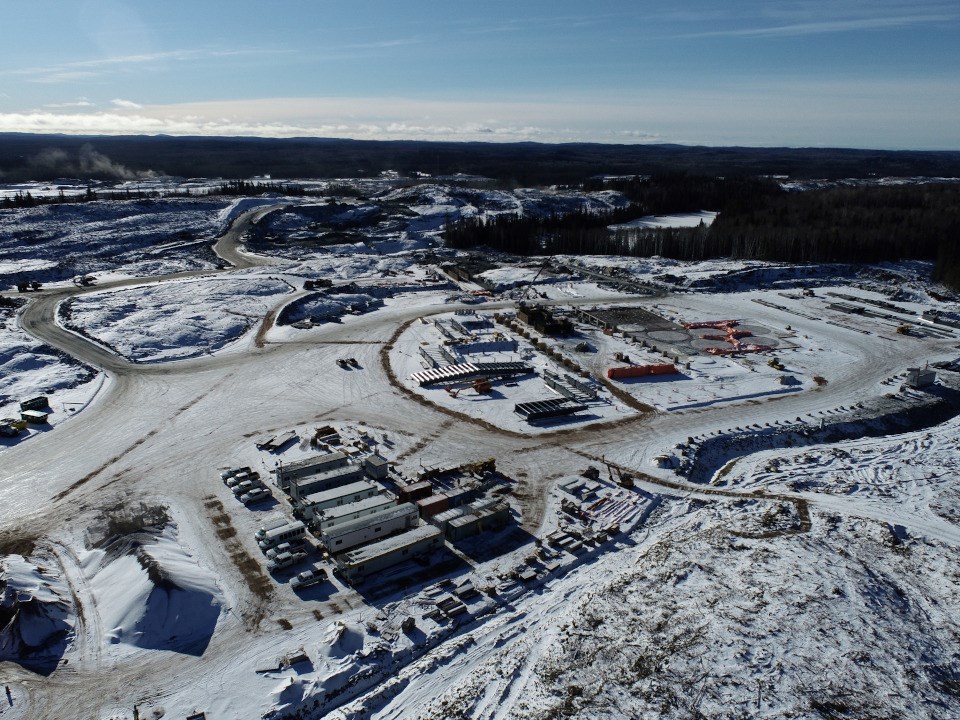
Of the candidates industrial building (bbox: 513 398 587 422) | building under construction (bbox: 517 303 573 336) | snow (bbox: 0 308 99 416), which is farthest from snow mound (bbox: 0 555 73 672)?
building under construction (bbox: 517 303 573 336)

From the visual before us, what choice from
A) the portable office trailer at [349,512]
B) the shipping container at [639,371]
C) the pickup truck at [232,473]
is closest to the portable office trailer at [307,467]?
the pickup truck at [232,473]

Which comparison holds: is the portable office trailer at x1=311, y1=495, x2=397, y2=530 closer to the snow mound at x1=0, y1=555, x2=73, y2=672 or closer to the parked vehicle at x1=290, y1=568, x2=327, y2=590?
the parked vehicle at x1=290, y1=568, x2=327, y2=590

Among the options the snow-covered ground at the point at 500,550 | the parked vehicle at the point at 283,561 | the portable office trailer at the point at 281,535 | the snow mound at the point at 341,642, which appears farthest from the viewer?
the portable office trailer at the point at 281,535

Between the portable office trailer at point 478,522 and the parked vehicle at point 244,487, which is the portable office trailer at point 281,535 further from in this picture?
the portable office trailer at point 478,522

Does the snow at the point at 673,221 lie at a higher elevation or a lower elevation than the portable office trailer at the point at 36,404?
higher

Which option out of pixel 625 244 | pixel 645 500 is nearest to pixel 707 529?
pixel 645 500

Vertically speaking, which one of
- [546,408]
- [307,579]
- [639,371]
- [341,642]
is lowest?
[341,642]

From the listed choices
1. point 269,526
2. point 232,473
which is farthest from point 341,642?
point 232,473

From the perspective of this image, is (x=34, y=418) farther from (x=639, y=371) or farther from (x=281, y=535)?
(x=639, y=371)
